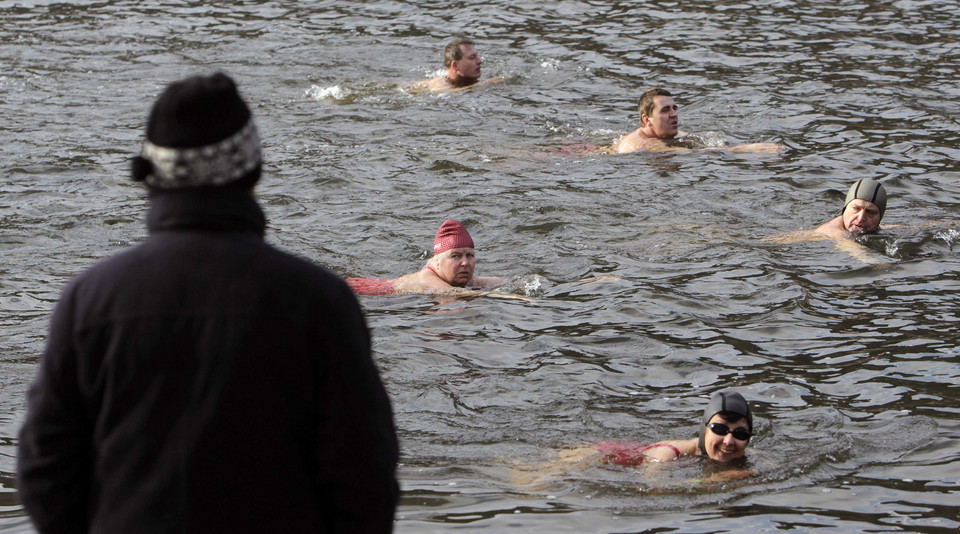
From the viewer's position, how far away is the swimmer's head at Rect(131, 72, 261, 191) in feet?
10.2

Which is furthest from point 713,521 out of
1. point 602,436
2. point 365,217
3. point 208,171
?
point 365,217

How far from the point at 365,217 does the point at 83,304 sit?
10150 mm

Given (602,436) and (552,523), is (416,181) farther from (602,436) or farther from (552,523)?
(552,523)

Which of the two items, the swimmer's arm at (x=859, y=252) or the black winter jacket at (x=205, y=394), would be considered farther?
the swimmer's arm at (x=859, y=252)

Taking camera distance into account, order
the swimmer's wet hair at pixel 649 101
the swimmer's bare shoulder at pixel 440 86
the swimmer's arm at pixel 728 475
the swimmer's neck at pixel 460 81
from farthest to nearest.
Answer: the swimmer's bare shoulder at pixel 440 86
the swimmer's neck at pixel 460 81
the swimmer's wet hair at pixel 649 101
the swimmer's arm at pixel 728 475

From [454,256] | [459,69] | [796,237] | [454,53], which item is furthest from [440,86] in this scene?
[454,256]

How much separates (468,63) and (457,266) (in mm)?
7856

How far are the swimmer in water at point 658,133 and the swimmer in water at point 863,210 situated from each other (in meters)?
3.25

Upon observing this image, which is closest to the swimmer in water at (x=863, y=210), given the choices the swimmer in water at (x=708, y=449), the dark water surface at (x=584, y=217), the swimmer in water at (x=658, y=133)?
the dark water surface at (x=584, y=217)

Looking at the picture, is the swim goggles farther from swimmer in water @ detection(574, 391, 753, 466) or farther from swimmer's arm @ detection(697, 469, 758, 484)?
swimmer's arm @ detection(697, 469, 758, 484)

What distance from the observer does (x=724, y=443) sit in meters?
7.42

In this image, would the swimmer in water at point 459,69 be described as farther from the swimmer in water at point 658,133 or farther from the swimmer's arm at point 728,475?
the swimmer's arm at point 728,475

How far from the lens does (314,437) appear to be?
3262 millimetres

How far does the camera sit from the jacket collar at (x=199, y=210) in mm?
3172
